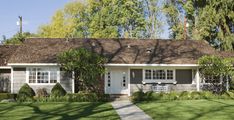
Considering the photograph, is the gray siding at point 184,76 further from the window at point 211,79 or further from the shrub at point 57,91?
the shrub at point 57,91

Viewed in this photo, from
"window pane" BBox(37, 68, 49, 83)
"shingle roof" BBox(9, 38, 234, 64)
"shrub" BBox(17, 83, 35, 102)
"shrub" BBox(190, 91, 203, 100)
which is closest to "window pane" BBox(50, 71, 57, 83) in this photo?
"window pane" BBox(37, 68, 49, 83)

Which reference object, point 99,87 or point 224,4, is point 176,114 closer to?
point 99,87

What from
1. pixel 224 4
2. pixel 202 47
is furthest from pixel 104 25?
pixel 202 47

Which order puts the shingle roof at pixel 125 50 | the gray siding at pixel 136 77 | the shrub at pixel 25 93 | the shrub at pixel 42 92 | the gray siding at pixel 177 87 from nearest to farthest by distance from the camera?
1. the shrub at pixel 25 93
2. the shrub at pixel 42 92
3. the shingle roof at pixel 125 50
4. the gray siding at pixel 177 87
5. the gray siding at pixel 136 77

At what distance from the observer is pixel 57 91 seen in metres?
26.1

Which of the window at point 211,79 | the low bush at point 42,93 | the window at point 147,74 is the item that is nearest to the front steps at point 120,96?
the window at point 147,74

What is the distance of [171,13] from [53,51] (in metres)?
22.1

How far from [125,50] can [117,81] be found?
9.36 feet

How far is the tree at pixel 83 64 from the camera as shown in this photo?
25766 millimetres

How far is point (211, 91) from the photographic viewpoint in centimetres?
2777

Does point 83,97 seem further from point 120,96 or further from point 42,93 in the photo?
point 120,96

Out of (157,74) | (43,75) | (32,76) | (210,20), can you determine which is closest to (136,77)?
(157,74)

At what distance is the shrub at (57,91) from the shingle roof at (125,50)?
2.12 m

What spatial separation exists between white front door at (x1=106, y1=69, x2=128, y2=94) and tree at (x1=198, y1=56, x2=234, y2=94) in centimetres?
575
